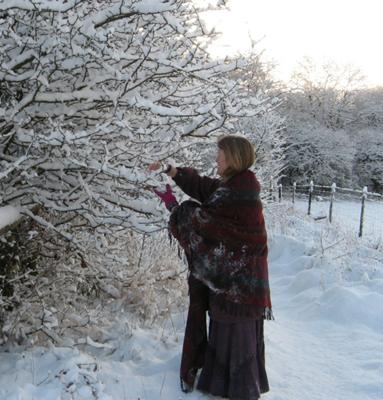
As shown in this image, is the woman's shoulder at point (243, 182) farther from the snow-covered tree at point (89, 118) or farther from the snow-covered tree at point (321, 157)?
the snow-covered tree at point (321, 157)

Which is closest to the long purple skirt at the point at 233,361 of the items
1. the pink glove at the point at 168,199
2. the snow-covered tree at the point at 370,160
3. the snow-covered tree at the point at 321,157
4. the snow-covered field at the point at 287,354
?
the snow-covered field at the point at 287,354

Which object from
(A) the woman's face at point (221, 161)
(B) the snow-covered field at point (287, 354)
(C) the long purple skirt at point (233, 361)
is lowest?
(B) the snow-covered field at point (287, 354)

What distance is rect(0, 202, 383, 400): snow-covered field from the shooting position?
3.46m

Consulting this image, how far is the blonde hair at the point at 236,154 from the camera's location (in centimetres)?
331

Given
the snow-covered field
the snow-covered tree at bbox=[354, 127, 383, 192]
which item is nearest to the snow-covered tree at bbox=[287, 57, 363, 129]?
the snow-covered tree at bbox=[354, 127, 383, 192]

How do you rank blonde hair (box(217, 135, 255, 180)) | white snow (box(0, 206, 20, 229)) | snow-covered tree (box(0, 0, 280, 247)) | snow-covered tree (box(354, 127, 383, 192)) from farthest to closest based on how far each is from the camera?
1. snow-covered tree (box(354, 127, 383, 192))
2. blonde hair (box(217, 135, 255, 180))
3. white snow (box(0, 206, 20, 229))
4. snow-covered tree (box(0, 0, 280, 247))

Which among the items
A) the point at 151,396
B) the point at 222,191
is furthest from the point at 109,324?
the point at 222,191

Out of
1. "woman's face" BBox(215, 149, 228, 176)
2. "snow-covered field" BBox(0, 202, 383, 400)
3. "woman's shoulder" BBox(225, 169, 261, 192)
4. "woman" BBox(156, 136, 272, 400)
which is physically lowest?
"snow-covered field" BBox(0, 202, 383, 400)

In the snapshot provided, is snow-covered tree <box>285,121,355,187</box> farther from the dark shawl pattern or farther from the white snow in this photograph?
the white snow

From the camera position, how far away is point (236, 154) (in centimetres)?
331

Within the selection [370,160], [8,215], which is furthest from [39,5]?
[370,160]

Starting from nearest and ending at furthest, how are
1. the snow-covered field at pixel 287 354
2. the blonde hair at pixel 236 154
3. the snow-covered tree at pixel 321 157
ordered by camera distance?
the blonde hair at pixel 236 154
the snow-covered field at pixel 287 354
the snow-covered tree at pixel 321 157

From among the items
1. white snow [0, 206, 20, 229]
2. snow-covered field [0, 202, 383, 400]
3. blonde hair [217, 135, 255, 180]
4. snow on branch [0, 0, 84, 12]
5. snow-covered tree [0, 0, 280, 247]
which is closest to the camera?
snow on branch [0, 0, 84, 12]

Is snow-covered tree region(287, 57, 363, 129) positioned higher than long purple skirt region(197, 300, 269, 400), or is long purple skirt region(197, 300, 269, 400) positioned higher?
snow-covered tree region(287, 57, 363, 129)
